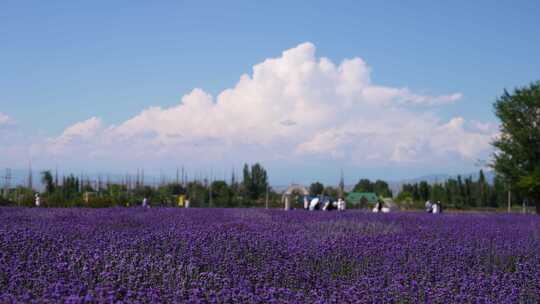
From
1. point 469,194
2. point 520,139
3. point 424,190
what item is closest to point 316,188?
point 424,190

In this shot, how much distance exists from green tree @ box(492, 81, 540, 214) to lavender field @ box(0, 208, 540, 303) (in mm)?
17750

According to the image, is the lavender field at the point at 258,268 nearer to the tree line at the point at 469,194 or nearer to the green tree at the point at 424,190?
the tree line at the point at 469,194

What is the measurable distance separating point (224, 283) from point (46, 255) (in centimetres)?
172

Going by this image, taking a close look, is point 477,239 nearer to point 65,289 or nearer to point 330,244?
point 330,244

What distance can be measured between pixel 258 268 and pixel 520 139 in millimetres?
21916

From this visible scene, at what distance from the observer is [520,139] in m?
24.7

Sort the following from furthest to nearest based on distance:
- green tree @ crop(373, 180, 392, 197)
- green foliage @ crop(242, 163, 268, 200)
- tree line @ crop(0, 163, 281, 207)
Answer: green tree @ crop(373, 180, 392, 197) → green foliage @ crop(242, 163, 268, 200) → tree line @ crop(0, 163, 281, 207)

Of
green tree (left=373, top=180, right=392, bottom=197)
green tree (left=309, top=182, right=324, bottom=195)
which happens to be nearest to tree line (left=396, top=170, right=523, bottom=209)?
green tree (left=309, top=182, right=324, bottom=195)

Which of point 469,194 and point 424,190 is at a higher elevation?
point 424,190

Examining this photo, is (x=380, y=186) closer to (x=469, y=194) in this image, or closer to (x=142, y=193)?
(x=469, y=194)

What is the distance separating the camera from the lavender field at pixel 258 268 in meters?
3.52

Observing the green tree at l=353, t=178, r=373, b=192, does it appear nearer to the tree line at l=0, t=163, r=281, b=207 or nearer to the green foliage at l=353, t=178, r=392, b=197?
the green foliage at l=353, t=178, r=392, b=197

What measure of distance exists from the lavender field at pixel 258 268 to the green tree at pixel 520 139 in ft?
58.2

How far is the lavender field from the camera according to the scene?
11.6ft
